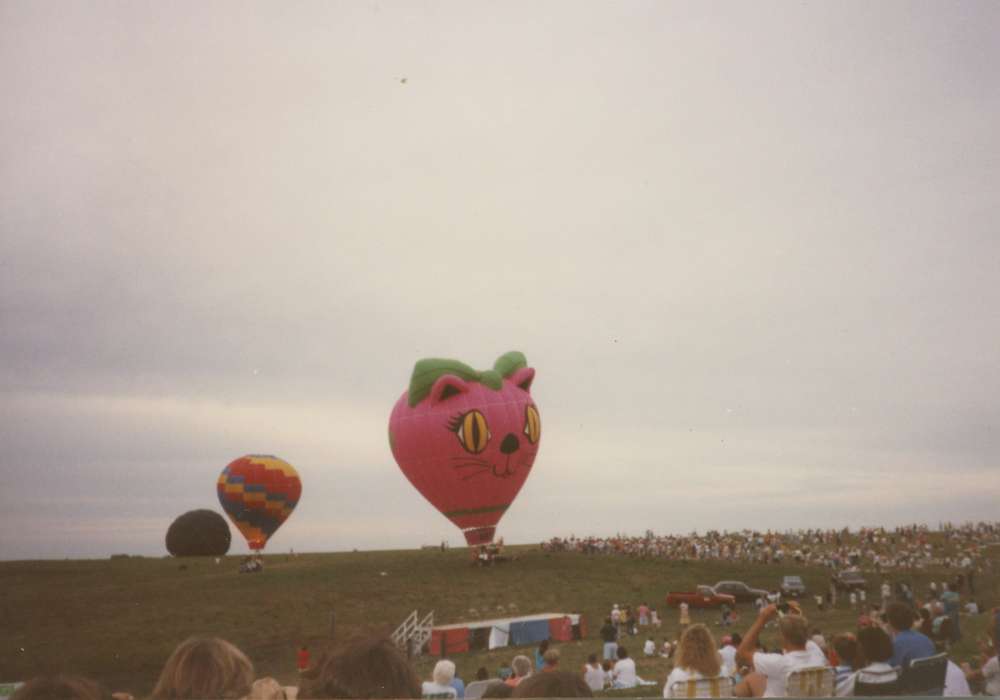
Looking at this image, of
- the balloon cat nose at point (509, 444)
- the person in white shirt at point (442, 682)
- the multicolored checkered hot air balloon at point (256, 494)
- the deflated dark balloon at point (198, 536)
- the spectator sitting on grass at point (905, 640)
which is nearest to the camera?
the spectator sitting on grass at point (905, 640)

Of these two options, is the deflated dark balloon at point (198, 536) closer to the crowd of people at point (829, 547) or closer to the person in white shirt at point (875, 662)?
the crowd of people at point (829, 547)

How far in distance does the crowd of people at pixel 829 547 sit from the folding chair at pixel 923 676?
100ft

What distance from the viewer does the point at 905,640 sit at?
606 centimetres

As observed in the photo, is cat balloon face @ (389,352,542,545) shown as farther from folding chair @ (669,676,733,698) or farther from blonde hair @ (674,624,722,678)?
folding chair @ (669,676,733,698)

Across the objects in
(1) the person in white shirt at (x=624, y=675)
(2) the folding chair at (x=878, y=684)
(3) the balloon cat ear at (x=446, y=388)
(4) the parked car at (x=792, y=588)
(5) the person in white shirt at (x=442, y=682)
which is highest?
(3) the balloon cat ear at (x=446, y=388)

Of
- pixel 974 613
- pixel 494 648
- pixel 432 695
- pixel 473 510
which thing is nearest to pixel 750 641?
pixel 432 695

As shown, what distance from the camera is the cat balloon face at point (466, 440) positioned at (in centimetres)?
2928

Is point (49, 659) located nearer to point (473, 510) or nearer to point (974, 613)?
point (473, 510)

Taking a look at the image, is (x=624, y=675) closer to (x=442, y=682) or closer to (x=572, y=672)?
(x=442, y=682)

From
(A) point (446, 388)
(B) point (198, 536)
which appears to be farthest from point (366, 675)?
(B) point (198, 536)

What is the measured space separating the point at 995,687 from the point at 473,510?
80.3ft

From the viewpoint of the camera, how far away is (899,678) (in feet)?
17.1

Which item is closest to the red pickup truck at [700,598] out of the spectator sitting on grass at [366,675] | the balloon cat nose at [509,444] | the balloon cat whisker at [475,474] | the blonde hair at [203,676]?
the balloon cat nose at [509,444]

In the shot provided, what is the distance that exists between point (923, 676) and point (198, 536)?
54.9 m
